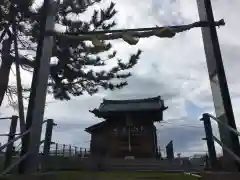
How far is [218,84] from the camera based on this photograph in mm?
3777

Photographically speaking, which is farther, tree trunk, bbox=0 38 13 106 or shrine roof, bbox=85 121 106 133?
shrine roof, bbox=85 121 106 133

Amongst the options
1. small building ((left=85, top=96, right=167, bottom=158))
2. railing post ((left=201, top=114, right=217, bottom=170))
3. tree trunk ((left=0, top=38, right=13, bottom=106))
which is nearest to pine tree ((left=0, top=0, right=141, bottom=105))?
tree trunk ((left=0, top=38, right=13, bottom=106))

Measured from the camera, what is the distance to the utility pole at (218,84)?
11.5 feet

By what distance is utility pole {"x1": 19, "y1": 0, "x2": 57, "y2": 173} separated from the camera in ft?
12.1

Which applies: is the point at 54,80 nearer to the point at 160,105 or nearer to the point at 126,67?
the point at 126,67

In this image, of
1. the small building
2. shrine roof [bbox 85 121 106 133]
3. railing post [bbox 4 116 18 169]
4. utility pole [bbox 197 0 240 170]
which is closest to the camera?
utility pole [bbox 197 0 240 170]

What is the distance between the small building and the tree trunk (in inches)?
398

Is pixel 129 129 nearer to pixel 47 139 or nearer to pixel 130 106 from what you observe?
pixel 130 106

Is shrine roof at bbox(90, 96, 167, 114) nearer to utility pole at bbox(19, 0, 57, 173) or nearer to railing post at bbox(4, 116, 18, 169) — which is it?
railing post at bbox(4, 116, 18, 169)

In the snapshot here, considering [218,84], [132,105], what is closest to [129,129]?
[132,105]

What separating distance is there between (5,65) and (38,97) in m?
4.07

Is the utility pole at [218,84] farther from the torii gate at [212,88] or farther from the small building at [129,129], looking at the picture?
the small building at [129,129]

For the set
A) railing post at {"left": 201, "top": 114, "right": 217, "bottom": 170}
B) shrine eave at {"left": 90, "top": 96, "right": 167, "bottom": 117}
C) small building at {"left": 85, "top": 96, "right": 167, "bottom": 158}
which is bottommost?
railing post at {"left": 201, "top": 114, "right": 217, "bottom": 170}

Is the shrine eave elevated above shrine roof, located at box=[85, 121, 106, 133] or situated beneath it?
elevated above
